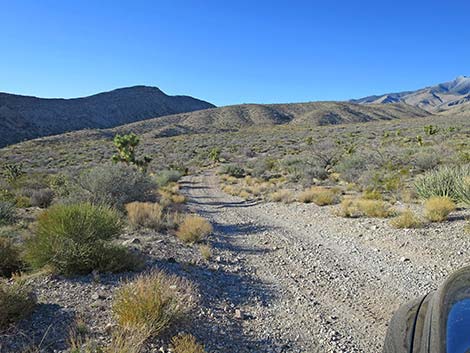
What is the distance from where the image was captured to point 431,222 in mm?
8531

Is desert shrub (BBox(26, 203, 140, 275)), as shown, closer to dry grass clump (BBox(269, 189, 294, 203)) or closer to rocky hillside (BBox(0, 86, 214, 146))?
dry grass clump (BBox(269, 189, 294, 203))

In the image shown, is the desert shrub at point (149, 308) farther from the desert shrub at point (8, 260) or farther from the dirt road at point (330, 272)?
the desert shrub at point (8, 260)

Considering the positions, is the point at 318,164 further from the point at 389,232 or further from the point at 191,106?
the point at 191,106

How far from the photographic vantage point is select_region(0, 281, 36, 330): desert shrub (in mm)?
3564

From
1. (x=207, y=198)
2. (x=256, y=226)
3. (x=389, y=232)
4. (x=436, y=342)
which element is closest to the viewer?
(x=436, y=342)

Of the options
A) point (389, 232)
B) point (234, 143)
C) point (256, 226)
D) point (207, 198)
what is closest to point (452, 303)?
point (389, 232)

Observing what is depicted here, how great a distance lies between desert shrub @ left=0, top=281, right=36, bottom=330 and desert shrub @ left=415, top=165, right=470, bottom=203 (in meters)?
10.4

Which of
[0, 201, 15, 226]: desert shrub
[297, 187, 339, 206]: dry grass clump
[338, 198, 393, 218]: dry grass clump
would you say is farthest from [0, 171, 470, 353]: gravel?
[0, 201, 15, 226]: desert shrub

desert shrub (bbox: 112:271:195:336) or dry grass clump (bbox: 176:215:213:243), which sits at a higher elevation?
desert shrub (bbox: 112:271:195:336)

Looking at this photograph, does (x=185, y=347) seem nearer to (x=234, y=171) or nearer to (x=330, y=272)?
(x=330, y=272)

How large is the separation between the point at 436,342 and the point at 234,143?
174 feet

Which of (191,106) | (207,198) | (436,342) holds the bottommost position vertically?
(207,198)

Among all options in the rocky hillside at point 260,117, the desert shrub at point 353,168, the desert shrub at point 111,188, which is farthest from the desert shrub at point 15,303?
the rocky hillside at point 260,117

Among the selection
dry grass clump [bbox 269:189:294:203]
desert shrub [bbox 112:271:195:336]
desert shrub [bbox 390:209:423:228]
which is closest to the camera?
desert shrub [bbox 112:271:195:336]
